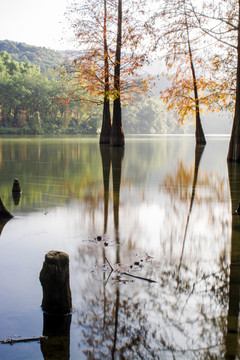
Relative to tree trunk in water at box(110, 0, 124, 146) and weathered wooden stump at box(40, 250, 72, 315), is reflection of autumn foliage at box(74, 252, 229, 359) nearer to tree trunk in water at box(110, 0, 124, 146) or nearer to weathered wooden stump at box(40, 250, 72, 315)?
weathered wooden stump at box(40, 250, 72, 315)

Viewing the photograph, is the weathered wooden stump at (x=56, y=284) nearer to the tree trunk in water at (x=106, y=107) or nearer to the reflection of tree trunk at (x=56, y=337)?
the reflection of tree trunk at (x=56, y=337)

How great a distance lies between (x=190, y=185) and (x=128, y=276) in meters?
7.49

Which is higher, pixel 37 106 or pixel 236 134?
pixel 37 106

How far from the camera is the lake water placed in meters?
3.06

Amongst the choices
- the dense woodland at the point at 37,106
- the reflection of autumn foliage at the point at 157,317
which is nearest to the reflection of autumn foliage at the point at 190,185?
the reflection of autumn foliage at the point at 157,317

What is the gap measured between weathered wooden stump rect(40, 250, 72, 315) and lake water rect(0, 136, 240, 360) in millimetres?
130

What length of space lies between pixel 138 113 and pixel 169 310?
155 meters

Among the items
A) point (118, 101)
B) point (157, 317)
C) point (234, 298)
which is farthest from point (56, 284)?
point (118, 101)

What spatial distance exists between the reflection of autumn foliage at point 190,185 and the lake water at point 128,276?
0.61 meters

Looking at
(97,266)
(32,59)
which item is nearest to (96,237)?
(97,266)

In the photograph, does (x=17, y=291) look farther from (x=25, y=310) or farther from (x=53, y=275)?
(x=53, y=275)

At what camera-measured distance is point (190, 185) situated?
37.6ft

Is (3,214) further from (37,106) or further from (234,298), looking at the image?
→ (37,106)

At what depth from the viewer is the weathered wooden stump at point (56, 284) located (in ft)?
11.2
